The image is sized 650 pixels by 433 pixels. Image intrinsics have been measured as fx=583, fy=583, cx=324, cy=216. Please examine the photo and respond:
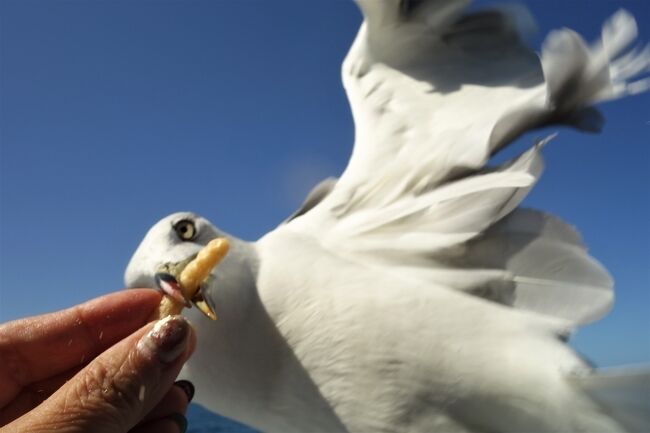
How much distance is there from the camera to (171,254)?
0.78 m

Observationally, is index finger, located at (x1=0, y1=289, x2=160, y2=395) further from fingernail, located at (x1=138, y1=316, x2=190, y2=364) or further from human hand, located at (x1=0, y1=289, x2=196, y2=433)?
fingernail, located at (x1=138, y1=316, x2=190, y2=364)

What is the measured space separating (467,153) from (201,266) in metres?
0.48

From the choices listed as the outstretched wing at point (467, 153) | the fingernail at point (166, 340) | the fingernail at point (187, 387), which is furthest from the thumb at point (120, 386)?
the outstretched wing at point (467, 153)

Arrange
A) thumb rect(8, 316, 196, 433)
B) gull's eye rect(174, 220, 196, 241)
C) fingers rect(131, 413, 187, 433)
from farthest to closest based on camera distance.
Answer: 1. gull's eye rect(174, 220, 196, 241)
2. fingers rect(131, 413, 187, 433)
3. thumb rect(8, 316, 196, 433)

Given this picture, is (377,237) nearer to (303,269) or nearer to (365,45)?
(303,269)

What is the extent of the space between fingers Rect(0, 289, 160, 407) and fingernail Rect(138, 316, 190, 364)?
0.42ft

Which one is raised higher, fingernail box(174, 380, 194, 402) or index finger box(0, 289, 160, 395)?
index finger box(0, 289, 160, 395)

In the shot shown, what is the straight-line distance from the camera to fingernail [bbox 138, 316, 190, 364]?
0.63 metres

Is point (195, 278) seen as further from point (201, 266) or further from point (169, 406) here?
point (169, 406)

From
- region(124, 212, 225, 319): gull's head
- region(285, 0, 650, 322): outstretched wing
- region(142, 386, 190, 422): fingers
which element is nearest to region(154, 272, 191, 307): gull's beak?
region(124, 212, 225, 319): gull's head

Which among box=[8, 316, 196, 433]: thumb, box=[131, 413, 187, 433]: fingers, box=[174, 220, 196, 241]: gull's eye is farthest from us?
box=[174, 220, 196, 241]: gull's eye

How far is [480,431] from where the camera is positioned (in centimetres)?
80

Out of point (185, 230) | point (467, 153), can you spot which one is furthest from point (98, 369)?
point (467, 153)

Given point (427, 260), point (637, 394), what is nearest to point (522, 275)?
point (427, 260)
